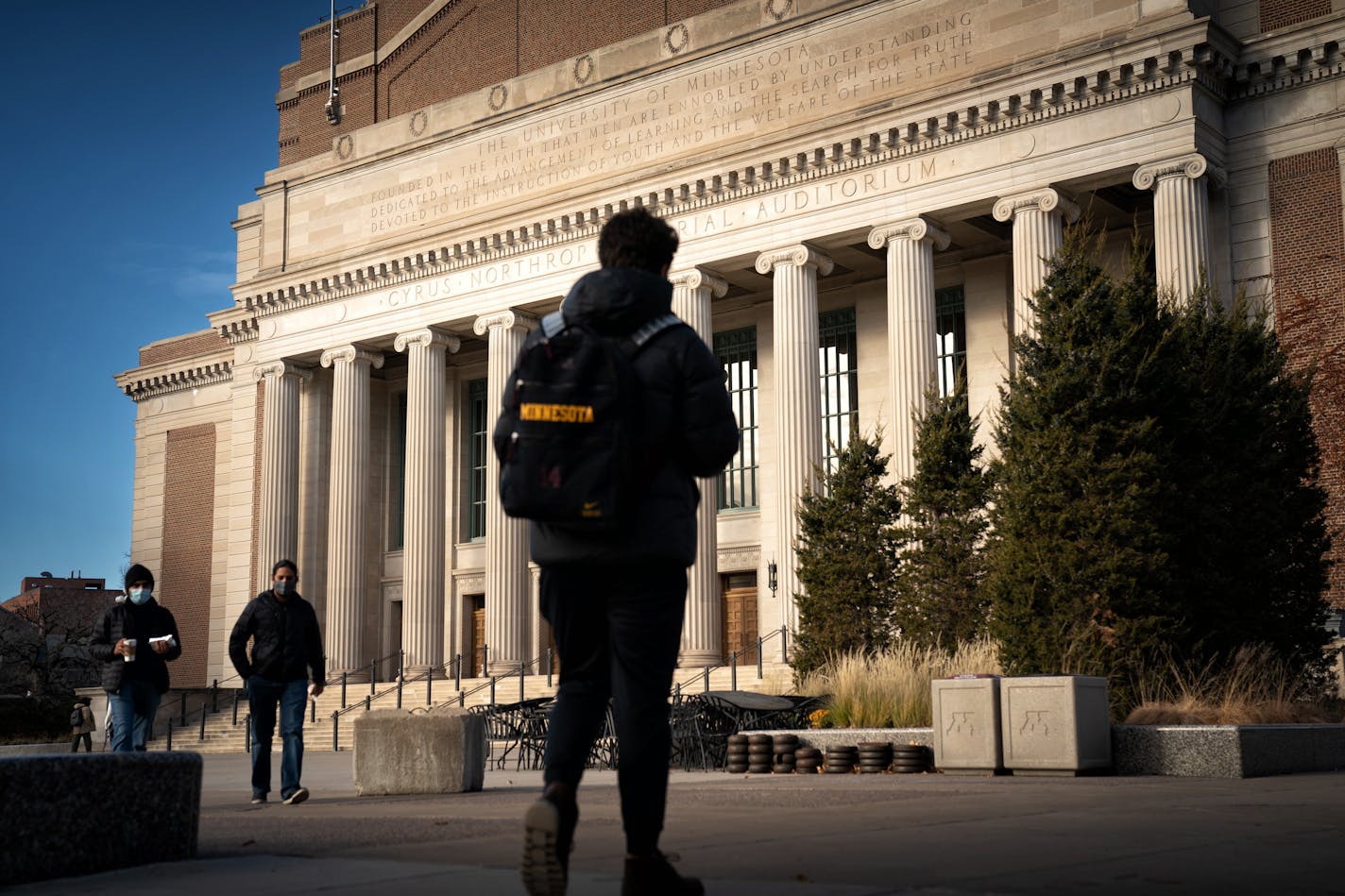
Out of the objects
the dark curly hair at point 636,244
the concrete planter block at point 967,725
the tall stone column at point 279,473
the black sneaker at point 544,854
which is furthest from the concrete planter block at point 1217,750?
the tall stone column at point 279,473

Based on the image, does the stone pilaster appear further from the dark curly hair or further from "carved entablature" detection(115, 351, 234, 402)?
the dark curly hair

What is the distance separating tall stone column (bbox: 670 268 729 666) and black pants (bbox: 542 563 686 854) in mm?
28492

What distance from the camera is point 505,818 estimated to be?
8.26 metres

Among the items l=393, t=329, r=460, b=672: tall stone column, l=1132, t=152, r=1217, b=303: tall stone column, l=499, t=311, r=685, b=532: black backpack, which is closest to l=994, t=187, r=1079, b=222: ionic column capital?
l=1132, t=152, r=1217, b=303: tall stone column

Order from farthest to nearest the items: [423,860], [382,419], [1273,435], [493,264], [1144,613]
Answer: [382,419]
[493,264]
[1273,435]
[1144,613]
[423,860]

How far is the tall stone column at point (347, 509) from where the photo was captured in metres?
40.4

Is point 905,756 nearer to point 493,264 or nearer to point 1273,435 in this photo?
point 1273,435

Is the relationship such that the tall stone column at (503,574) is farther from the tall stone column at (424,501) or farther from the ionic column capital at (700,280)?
the ionic column capital at (700,280)

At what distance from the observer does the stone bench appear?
18.6 ft

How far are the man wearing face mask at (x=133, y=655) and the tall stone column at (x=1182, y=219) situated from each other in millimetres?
21698

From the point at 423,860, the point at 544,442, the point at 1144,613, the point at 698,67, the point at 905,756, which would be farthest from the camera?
the point at 698,67

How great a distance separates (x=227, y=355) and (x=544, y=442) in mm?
47411

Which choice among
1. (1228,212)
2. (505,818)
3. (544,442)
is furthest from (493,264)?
(544,442)

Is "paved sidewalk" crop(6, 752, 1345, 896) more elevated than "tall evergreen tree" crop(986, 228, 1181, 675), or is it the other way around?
"tall evergreen tree" crop(986, 228, 1181, 675)
